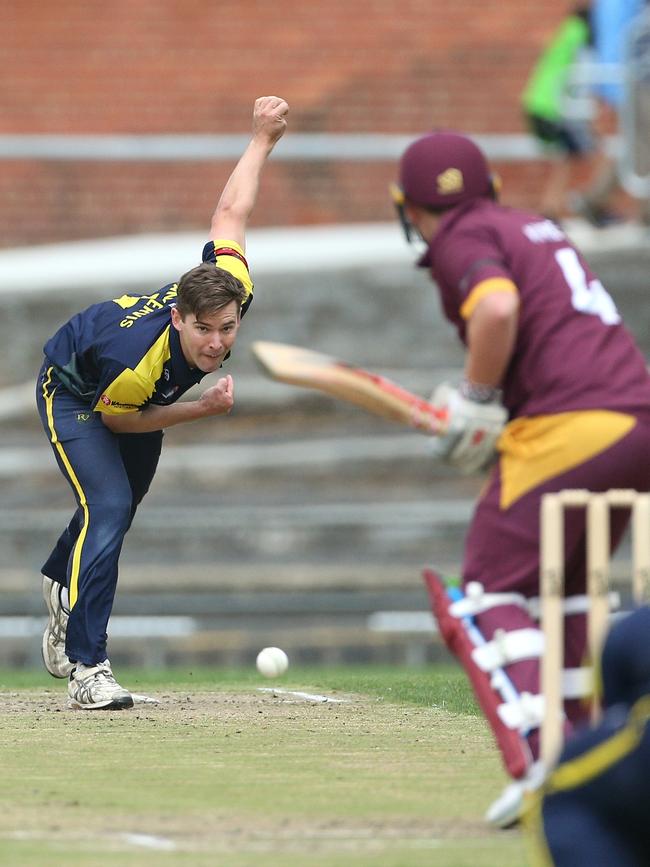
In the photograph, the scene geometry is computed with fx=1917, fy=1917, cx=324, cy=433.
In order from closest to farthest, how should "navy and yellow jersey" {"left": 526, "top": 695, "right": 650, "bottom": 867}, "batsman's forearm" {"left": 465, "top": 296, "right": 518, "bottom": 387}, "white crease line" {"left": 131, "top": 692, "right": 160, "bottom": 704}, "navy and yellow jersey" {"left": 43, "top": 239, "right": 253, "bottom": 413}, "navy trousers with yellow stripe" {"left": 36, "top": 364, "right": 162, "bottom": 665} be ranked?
"navy and yellow jersey" {"left": 526, "top": 695, "right": 650, "bottom": 867} → "batsman's forearm" {"left": 465, "top": 296, "right": 518, "bottom": 387} → "navy and yellow jersey" {"left": 43, "top": 239, "right": 253, "bottom": 413} → "navy trousers with yellow stripe" {"left": 36, "top": 364, "right": 162, "bottom": 665} → "white crease line" {"left": 131, "top": 692, "right": 160, "bottom": 704}

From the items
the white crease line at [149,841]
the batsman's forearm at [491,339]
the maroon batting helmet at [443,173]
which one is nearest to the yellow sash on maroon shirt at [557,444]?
the batsman's forearm at [491,339]

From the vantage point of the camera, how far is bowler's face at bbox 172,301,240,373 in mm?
6461

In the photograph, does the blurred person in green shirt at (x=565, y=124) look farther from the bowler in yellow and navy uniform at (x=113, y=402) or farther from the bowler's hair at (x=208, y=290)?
the bowler's hair at (x=208, y=290)

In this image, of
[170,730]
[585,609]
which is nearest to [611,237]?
[170,730]

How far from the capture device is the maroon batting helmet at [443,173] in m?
5.16

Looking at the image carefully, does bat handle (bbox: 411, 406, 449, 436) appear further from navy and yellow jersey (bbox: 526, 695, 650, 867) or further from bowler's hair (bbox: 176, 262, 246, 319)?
navy and yellow jersey (bbox: 526, 695, 650, 867)

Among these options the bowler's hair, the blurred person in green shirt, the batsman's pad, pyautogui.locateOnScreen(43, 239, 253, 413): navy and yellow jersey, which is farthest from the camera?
the blurred person in green shirt

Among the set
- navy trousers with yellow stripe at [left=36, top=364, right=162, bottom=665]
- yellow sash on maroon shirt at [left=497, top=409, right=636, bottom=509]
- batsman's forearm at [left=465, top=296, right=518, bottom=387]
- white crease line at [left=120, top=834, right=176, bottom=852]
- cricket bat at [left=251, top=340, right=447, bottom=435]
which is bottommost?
navy trousers with yellow stripe at [left=36, top=364, right=162, bottom=665]

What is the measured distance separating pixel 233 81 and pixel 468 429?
42.3 feet

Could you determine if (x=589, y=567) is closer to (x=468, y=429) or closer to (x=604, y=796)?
(x=468, y=429)

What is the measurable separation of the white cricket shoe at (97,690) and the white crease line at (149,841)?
254cm

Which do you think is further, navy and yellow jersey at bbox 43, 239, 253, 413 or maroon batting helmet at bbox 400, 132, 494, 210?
navy and yellow jersey at bbox 43, 239, 253, 413

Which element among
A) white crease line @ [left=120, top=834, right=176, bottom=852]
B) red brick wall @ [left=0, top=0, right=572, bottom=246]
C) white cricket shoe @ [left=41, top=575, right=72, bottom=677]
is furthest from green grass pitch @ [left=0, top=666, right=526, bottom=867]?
red brick wall @ [left=0, top=0, right=572, bottom=246]

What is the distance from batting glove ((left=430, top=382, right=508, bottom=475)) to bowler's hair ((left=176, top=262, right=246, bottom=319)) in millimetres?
1502
